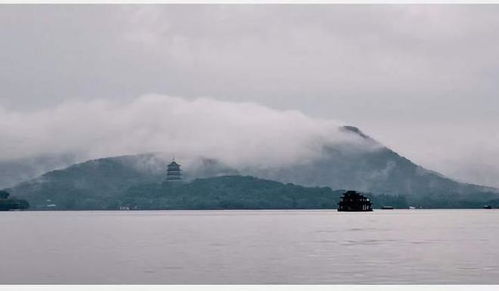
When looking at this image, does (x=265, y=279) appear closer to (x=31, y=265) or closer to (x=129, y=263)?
Answer: (x=129, y=263)

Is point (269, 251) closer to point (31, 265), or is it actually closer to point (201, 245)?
point (201, 245)

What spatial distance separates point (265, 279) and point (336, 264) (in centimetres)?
1276

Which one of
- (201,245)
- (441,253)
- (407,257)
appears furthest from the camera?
(201,245)

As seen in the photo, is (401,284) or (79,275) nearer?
(401,284)

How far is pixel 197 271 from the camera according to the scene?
222 ft

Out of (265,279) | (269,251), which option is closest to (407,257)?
(269,251)

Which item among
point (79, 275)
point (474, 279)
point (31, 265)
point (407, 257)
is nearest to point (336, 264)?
point (407, 257)

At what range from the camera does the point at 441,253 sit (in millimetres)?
86062
